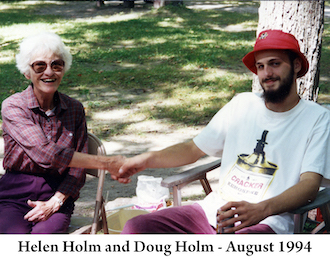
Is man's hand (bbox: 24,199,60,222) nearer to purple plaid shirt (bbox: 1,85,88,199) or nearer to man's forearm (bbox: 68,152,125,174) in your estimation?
purple plaid shirt (bbox: 1,85,88,199)

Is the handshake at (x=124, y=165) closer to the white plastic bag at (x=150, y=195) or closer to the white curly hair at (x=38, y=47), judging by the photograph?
the white plastic bag at (x=150, y=195)

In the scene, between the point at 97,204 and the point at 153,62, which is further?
the point at 153,62

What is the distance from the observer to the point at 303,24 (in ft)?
13.1

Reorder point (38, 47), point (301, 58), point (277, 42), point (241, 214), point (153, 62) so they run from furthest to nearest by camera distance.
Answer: point (153, 62) → point (38, 47) → point (301, 58) → point (277, 42) → point (241, 214)

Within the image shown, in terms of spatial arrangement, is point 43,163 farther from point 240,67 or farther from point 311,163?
point 240,67

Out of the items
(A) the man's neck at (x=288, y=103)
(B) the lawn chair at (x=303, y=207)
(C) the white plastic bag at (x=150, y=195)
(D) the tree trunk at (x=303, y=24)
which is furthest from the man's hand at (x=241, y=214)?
(D) the tree trunk at (x=303, y=24)

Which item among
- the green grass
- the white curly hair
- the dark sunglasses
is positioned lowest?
the green grass

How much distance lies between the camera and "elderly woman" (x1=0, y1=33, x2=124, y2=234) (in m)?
2.90

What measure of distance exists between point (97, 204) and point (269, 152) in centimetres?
130

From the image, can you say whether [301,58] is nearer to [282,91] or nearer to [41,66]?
[282,91]

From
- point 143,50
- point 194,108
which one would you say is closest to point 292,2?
point 194,108

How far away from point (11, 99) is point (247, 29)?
1188 cm

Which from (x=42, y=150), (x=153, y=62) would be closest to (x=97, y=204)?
(x=42, y=150)

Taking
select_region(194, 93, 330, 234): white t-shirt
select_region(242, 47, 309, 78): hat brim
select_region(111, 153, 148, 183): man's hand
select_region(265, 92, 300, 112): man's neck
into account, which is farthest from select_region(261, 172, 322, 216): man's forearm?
select_region(111, 153, 148, 183): man's hand
